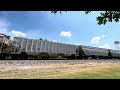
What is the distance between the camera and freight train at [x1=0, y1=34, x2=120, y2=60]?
3356 cm

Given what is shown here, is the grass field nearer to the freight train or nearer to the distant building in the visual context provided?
the distant building

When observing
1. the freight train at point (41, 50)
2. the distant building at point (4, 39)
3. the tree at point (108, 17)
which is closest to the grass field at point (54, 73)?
the tree at point (108, 17)

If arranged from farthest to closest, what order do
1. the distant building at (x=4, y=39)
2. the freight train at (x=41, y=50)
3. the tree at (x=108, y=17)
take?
the freight train at (x=41, y=50)
the distant building at (x=4, y=39)
the tree at (x=108, y=17)

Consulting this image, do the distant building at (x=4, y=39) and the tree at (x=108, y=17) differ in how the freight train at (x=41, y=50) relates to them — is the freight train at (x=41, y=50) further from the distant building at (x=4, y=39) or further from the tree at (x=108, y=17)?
the tree at (x=108, y=17)

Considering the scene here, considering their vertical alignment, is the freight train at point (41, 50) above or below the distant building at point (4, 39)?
below

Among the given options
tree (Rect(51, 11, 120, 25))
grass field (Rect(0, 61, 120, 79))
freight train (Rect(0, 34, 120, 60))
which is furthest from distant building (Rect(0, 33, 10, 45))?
tree (Rect(51, 11, 120, 25))

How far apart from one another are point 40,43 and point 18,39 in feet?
12.1

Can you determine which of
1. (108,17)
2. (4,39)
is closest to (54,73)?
(108,17)

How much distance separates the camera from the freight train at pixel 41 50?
33562 millimetres

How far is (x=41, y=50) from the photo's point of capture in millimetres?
37156
